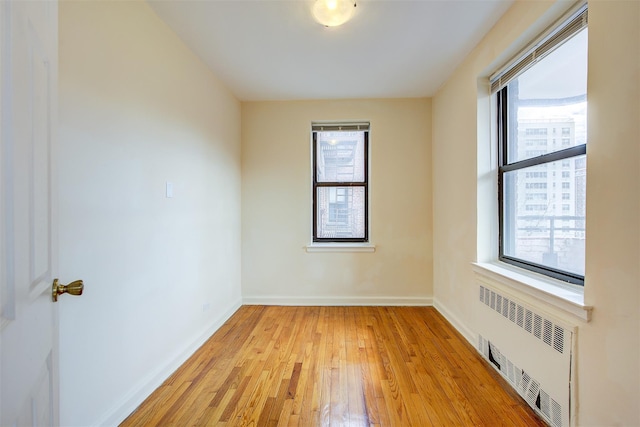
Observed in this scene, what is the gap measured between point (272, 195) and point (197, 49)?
5.55 feet

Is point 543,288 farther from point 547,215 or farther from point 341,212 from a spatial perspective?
point 341,212

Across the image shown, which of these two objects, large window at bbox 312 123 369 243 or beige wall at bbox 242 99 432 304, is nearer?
beige wall at bbox 242 99 432 304

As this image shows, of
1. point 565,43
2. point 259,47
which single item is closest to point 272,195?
point 259,47

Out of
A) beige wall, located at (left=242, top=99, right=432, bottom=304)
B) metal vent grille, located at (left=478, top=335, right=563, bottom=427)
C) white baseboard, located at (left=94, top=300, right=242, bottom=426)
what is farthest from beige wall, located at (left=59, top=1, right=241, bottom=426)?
metal vent grille, located at (left=478, top=335, right=563, bottom=427)

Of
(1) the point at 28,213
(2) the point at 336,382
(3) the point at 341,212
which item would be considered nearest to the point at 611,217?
(2) the point at 336,382

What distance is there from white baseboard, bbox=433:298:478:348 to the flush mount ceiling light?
8.62 feet

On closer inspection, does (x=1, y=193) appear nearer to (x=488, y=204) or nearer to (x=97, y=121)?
(x=97, y=121)

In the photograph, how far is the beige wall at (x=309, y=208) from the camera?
336 centimetres

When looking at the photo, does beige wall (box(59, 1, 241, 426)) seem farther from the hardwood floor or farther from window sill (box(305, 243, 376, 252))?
window sill (box(305, 243, 376, 252))

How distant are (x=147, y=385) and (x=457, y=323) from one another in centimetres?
258

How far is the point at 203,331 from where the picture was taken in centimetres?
246

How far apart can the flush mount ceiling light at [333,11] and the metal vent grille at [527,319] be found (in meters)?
2.17

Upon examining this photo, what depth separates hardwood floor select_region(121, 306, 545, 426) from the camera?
61.1 inches

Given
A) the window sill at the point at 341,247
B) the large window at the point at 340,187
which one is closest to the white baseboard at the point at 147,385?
the window sill at the point at 341,247
